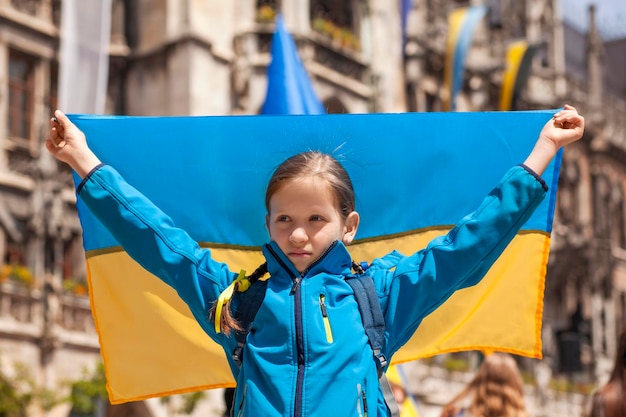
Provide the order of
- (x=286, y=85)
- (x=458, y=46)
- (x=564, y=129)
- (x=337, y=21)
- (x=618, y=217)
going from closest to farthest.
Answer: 1. (x=564, y=129)
2. (x=286, y=85)
3. (x=337, y=21)
4. (x=458, y=46)
5. (x=618, y=217)

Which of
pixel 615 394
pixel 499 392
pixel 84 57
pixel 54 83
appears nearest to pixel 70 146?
pixel 499 392

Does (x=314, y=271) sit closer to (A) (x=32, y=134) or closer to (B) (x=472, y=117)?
(B) (x=472, y=117)

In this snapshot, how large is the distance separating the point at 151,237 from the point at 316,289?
1.91ft

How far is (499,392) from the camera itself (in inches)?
206

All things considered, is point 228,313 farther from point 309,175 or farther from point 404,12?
point 404,12

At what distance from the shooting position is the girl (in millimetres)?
3139

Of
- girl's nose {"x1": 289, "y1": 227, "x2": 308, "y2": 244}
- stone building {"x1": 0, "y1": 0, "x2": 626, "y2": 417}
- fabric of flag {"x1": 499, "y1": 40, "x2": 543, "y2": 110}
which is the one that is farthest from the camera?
fabric of flag {"x1": 499, "y1": 40, "x2": 543, "y2": 110}

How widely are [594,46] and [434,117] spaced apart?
33921mm

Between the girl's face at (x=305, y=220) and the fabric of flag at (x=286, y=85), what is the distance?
5754mm

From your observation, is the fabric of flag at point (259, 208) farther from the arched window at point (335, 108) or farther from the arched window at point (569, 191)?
the arched window at point (569, 191)

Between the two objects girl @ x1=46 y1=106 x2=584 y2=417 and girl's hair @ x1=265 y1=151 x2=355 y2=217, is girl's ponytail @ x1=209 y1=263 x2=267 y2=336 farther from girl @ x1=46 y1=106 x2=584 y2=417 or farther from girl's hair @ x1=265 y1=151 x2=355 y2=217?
girl's hair @ x1=265 y1=151 x2=355 y2=217

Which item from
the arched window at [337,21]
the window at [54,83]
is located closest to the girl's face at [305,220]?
the window at [54,83]

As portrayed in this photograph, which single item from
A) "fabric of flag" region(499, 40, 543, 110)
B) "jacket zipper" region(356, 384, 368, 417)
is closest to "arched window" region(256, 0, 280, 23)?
"fabric of flag" region(499, 40, 543, 110)

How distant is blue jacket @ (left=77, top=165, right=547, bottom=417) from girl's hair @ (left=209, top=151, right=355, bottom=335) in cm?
9
